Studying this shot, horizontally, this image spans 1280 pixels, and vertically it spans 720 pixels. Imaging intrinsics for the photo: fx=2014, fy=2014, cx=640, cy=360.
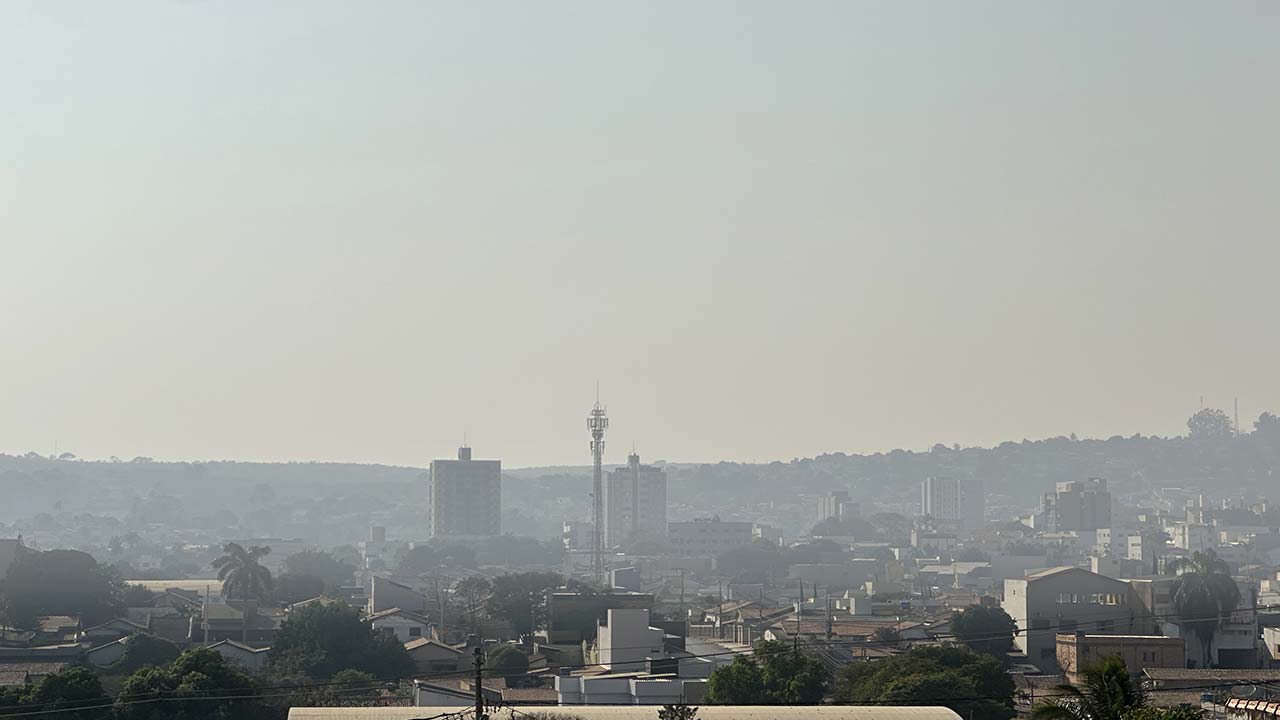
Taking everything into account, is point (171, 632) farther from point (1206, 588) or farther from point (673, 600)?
point (673, 600)

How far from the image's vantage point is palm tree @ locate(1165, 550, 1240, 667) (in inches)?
2938

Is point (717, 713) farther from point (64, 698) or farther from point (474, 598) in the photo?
point (474, 598)

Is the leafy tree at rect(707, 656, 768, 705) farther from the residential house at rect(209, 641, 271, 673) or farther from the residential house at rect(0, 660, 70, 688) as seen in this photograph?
the residential house at rect(209, 641, 271, 673)

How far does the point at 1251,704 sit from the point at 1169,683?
13357 millimetres

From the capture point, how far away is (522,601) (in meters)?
96.5

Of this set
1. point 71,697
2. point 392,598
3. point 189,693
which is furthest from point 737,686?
point 392,598

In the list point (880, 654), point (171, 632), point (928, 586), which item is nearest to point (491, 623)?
point (171, 632)

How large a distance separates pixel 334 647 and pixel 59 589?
38.7 m

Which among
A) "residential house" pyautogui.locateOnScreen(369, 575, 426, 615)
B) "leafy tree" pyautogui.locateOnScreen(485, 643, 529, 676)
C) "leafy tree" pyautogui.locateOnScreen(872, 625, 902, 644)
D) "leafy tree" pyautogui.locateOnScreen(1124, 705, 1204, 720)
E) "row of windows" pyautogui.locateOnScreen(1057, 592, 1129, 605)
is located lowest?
"leafy tree" pyautogui.locateOnScreen(485, 643, 529, 676)

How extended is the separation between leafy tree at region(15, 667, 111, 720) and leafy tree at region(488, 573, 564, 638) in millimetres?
36544

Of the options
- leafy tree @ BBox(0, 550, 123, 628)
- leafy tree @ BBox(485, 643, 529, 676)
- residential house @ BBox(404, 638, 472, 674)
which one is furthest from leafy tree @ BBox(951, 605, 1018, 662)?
leafy tree @ BBox(0, 550, 123, 628)

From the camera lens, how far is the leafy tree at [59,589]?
96375 mm

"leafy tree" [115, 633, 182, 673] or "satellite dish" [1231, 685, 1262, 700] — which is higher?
"leafy tree" [115, 633, 182, 673]

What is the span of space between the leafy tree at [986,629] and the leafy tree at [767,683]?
2354 centimetres
